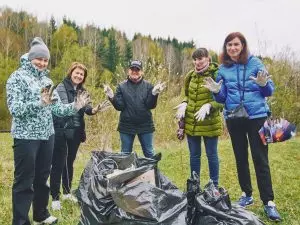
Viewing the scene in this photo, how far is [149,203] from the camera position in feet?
9.91

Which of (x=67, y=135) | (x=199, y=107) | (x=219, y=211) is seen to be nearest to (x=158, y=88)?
(x=199, y=107)

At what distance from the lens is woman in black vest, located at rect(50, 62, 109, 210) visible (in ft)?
15.4

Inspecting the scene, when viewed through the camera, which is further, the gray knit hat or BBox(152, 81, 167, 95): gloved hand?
BBox(152, 81, 167, 95): gloved hand

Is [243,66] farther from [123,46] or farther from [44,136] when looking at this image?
[123,46]

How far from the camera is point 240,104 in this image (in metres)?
4.15

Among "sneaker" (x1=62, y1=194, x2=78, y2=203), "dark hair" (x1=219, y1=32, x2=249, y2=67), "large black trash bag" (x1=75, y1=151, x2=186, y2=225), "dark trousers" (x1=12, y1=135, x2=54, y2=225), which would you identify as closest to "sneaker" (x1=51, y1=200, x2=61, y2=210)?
"sneaker" (x1=62, y1=194, x2=78, y2=203)

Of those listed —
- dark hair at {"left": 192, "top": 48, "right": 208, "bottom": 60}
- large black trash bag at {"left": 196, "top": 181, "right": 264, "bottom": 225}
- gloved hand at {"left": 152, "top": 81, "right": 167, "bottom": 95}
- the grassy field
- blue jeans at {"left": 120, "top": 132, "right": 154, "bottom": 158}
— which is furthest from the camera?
blue jeans at {"left": 120, "top": 132, "right": 154, "bottom": 158}

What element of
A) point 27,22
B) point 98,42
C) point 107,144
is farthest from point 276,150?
point 27,22

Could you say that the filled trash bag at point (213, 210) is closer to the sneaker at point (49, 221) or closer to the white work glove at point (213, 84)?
the white work glove at point (213, 84)

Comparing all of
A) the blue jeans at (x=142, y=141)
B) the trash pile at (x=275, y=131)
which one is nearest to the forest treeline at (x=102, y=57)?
the blue jeans at (x=142, y=141)

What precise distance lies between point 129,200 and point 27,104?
3.96 feet

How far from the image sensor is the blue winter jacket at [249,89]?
4.12m

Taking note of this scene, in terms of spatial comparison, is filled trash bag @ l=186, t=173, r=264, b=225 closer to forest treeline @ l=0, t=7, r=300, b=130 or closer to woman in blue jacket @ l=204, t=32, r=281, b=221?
woman in blue jacket @ l=204, t=32, r=281, b=221

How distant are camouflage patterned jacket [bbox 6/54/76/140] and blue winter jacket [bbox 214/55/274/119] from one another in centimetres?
182
